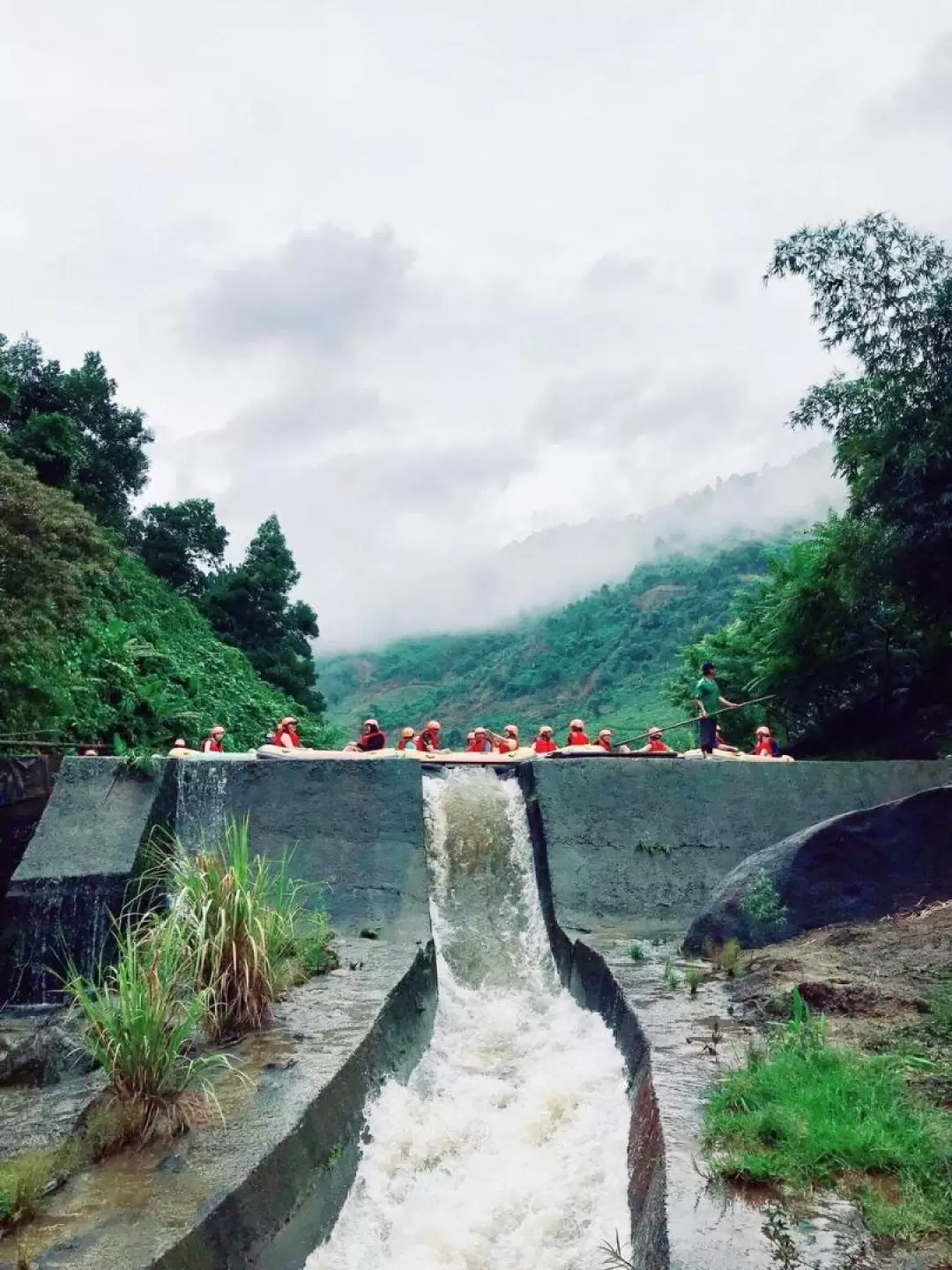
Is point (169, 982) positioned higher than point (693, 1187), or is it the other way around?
point (169, 982)

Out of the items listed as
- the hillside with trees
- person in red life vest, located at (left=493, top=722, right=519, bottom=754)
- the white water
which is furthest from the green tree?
the white water

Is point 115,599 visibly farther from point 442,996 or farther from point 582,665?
point 582,665

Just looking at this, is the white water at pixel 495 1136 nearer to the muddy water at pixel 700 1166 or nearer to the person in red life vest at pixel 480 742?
the muddy water at pixel 700 1166

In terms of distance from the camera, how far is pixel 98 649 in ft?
56.6

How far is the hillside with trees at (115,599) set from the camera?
10680 mm

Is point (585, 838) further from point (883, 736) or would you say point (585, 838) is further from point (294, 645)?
point (294, 645)

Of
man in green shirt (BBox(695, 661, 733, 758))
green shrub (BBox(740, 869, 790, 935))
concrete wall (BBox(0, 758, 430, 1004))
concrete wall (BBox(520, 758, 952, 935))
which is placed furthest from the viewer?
man in green shirt (BBox(695, 661, 733, 758))

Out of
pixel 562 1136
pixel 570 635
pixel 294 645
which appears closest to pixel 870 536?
pixel 562 1136

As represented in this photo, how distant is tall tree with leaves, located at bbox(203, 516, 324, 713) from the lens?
26938mm

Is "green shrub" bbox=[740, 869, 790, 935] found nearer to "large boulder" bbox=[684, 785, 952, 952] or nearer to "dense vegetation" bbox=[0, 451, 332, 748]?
"large boulder" bbox=[684, 785, 952, 952]

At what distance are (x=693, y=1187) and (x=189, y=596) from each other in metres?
25.5

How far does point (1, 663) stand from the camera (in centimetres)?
1036

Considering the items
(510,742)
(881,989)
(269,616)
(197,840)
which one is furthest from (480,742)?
(269,616)

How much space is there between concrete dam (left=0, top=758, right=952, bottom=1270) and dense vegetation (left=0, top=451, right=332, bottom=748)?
5.92 feet
